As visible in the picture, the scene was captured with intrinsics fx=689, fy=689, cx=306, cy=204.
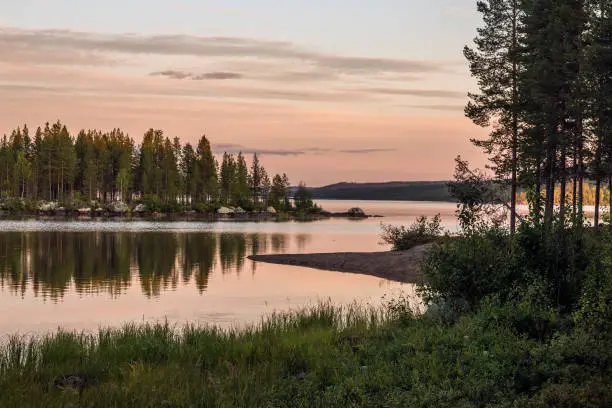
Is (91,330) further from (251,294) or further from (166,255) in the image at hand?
(166,255)

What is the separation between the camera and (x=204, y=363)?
48.6 feet

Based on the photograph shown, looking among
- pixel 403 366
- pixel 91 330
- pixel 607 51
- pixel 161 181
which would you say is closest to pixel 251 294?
pixel 91 330

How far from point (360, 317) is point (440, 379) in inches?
311

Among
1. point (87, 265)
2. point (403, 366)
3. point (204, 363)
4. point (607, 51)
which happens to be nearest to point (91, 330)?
point (204, 363)

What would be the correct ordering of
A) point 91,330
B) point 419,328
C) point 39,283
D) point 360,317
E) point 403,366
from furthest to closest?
point 39,283 < point 91,330 < point 360,317 < point 419,328 < point 403,366

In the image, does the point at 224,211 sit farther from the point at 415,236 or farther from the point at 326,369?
the point at 326,369

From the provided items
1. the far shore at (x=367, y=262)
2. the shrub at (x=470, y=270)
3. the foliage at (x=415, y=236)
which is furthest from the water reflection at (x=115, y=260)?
the shrub at (x=470, y=270)

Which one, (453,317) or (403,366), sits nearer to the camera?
(403,366)

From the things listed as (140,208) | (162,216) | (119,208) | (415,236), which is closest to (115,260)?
(415,236)

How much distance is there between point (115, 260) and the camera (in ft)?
151

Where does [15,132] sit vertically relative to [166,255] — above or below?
above

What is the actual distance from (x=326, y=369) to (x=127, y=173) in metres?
152

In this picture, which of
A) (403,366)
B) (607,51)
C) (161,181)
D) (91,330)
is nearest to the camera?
(403,366)

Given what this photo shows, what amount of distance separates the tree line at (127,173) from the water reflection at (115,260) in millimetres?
81931
